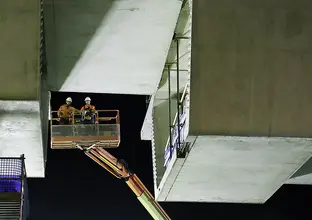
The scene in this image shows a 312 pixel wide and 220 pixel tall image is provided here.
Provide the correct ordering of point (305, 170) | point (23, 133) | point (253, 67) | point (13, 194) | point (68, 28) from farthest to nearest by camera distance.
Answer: point (305, 170) < point (68, 28) < point (23, 133) < point (13, 194) < point (253, 67)

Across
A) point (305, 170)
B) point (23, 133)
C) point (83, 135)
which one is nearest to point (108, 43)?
point (83, 135)

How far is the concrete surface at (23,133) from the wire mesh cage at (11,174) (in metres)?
0.65

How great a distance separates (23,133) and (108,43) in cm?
352

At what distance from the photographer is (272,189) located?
19984 millimetres

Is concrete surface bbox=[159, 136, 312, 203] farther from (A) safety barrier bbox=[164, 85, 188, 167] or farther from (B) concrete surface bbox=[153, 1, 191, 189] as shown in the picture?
(B) concrete surface bbox=[153, 1, 191, 189]

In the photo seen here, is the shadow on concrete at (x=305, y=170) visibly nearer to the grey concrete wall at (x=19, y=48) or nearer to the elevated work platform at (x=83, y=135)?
the elevated work platform at (x=83, y=135)

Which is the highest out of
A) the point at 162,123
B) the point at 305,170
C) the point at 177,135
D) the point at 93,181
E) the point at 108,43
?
the point at 108,43

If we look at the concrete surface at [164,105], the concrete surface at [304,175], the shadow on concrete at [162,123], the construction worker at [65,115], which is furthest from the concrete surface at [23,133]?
the concrete surface at [304,175]

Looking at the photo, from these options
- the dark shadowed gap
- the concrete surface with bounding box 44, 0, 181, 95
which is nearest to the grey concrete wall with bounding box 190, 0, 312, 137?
the concrete surface with bounding box 44, 0, 181, 95

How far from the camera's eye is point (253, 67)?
15195 millimetres

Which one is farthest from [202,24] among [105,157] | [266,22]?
[105,157]

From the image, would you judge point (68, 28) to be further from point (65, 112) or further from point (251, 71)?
point (251, 71)

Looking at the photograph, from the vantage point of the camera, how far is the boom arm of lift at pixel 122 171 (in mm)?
18422

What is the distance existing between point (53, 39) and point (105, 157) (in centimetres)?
385
